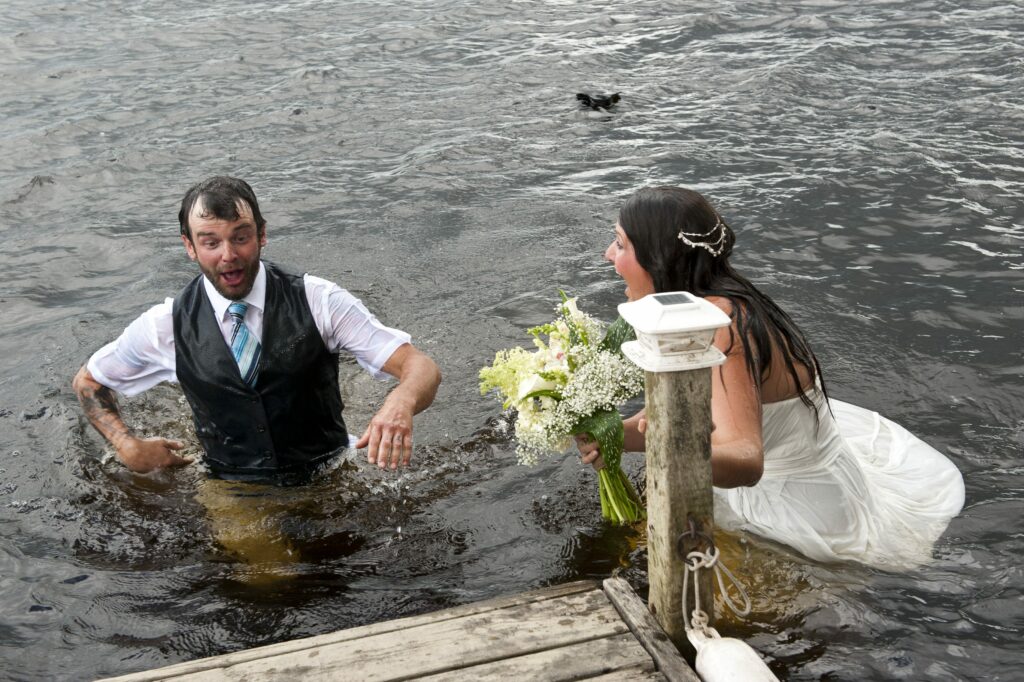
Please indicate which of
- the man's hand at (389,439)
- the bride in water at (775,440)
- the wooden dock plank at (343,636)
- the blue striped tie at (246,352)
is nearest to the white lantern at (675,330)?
the bride in water at (775,440)

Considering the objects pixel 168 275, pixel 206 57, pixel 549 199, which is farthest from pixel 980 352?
pixel 206 57

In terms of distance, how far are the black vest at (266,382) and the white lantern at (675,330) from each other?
2772 mm

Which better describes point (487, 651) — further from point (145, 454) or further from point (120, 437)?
point (120, 437)

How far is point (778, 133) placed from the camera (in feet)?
43.3

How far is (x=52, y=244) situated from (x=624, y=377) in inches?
360

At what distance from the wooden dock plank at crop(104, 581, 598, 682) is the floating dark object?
10476 millimetres

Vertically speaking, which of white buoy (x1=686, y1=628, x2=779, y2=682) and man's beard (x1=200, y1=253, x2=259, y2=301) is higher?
man's beard (x1=200, y1=253, x2=259, y2=301)

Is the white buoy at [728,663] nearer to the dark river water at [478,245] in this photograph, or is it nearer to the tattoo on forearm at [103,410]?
the dark river water at [478,245]

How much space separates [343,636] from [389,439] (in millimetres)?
1077

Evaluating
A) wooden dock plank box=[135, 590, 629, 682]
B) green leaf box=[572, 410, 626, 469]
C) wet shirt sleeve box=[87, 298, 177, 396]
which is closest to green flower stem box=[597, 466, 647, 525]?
green leaf box=[572, 410, 626, 469]

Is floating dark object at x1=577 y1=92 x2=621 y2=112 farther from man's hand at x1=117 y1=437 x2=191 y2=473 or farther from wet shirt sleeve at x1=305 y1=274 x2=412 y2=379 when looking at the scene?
man's hand at x1=117 y1=437 x2=191 y2=473

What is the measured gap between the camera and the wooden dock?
14.7 feet

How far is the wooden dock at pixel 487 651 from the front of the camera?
448cm

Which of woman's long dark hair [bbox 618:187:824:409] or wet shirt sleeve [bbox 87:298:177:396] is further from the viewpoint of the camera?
wet shirt sleeve [bbox 87:298:177:396]
